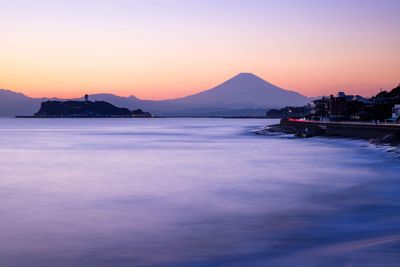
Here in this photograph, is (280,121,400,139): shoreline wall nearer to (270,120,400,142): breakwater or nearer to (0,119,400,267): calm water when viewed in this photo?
(270,120,400,142): breakwater

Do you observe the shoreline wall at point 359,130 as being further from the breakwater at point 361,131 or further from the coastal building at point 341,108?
the coastal building at point 341,108

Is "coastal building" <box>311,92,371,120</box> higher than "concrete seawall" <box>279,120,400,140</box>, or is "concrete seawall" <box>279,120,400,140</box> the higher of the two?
"coastal building" <box>311,92,371,120</box>

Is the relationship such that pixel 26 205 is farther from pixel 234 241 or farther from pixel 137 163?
pixel 137 163

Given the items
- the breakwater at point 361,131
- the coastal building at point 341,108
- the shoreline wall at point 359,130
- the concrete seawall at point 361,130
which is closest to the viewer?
the breakwater at point 361,131

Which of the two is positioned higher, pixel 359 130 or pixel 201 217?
pixel 359 130

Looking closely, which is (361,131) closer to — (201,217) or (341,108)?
(201,217)

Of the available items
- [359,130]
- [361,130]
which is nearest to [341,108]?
[359,130]

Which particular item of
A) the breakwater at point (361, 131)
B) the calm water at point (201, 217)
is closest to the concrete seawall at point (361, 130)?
the breakwater at point (361, 131)

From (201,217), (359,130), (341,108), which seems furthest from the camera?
(341,108)

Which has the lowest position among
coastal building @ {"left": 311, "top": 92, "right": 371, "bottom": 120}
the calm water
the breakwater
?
the calm water

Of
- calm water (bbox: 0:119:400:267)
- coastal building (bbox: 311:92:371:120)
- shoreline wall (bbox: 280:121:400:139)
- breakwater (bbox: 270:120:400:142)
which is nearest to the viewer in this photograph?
calm water (bbox: 0:119:400:267)

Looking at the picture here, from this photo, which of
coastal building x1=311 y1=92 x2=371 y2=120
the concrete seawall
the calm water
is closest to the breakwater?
the concrete seawall

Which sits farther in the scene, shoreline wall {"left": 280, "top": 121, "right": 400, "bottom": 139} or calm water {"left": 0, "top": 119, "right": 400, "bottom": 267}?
shoreline wall {"left": 280, "top": 121, "right": 400, "bottom": 139}

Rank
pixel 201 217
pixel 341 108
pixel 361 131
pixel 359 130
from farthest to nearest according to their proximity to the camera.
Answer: pixel 341 108 → pixel 359 130 → pixel 361 131 → pixel 201 217
